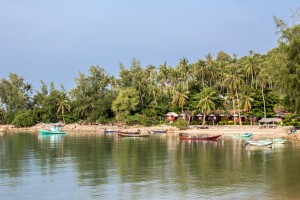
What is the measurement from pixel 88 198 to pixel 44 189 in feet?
16.3

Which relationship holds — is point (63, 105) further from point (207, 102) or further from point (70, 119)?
point (207, 102)

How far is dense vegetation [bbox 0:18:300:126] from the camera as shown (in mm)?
88250

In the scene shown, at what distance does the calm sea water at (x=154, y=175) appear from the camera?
84.1 ft

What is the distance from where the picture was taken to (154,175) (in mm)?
32562

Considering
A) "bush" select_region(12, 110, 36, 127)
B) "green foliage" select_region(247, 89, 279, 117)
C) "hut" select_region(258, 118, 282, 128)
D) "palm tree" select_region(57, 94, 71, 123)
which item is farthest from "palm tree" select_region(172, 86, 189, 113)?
"bush" select_region(12, 110, 36, 127)

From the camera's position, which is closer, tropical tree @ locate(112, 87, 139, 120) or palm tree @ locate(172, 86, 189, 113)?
palm tree @ locate(172, 86, 189, 113)

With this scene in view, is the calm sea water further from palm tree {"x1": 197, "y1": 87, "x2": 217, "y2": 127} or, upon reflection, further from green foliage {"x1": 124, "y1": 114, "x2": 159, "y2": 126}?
green foliage {"x1": 124, "y1": 114, "x2": 159, "y2": 126}

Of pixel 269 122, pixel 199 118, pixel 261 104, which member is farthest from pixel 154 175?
pixel 199 118

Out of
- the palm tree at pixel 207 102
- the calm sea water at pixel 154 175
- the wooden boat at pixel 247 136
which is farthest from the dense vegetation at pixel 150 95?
the calm sea water at pixel 154 175

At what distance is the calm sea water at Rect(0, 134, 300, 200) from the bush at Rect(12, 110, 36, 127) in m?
68.5

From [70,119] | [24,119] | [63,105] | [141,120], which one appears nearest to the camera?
[141,120]

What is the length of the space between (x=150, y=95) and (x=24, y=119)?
130 ft

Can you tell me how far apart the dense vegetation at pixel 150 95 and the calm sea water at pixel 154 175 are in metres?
39.2

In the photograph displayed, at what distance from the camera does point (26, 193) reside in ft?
88.1
